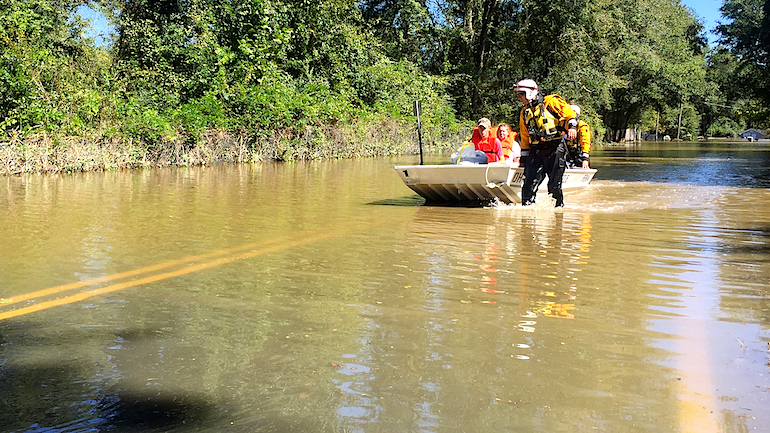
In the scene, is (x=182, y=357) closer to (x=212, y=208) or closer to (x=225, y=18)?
(x=212, y=208)

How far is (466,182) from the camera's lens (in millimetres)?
12508

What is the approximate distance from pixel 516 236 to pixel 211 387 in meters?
6.06

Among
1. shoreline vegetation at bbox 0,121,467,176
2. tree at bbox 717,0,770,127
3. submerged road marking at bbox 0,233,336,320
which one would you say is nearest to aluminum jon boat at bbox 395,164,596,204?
submerged road marking at bbox 0,233,336,320

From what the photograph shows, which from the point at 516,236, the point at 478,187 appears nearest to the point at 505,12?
the point at 478,187

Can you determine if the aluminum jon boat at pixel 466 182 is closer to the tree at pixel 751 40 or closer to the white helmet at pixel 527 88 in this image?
the white helmet at pixel 527 88

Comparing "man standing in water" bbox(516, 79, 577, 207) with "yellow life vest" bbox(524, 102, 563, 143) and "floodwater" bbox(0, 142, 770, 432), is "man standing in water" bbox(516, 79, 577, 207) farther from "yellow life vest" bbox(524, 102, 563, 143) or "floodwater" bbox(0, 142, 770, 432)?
"floodwater" bbox(0, 142, 770, 432)

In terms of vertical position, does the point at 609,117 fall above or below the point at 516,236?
above

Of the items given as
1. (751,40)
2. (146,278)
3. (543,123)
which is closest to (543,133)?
(543,123)

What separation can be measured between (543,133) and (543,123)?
145 millimetres

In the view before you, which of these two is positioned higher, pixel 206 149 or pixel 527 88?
pixel 527 88

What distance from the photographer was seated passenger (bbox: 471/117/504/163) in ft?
43.4

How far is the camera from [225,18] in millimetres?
32125

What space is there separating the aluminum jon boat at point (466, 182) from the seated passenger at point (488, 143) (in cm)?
76

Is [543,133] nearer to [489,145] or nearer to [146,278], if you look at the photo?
[489,145]
